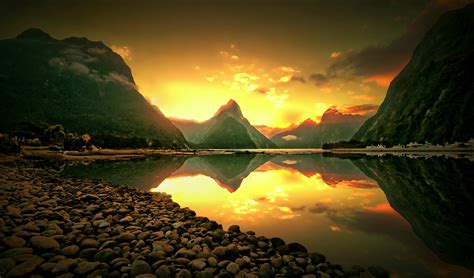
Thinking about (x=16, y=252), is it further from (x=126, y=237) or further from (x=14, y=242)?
(x=126, y=237)

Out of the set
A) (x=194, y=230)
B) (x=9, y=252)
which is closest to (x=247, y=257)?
(x=194, y=230)

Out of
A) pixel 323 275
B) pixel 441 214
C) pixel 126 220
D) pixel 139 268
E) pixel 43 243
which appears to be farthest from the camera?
pixel 441 214

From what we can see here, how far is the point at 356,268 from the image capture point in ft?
30.1

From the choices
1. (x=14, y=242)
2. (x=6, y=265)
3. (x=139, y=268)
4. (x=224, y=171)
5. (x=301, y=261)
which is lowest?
(x=224, y=171)

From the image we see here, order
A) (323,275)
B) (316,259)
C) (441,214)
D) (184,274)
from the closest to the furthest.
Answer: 1. (184,274)
2. (323,275)
3. (316,259)
4. (441,214)

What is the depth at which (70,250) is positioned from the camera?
8.90 meters

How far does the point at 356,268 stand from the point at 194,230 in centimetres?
745

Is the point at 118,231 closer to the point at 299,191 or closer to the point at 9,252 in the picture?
the point at 9,252

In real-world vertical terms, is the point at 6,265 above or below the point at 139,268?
above

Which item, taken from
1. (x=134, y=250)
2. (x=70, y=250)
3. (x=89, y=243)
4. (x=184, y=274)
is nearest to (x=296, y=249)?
(x=184, y=274)

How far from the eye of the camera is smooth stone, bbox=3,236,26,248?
8.65 meters

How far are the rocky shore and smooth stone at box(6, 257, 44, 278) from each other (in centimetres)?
2

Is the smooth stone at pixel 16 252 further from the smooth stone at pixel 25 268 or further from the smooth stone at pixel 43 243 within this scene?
the smooth stone at pixel 25 268

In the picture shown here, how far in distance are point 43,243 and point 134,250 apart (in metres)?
3.23
